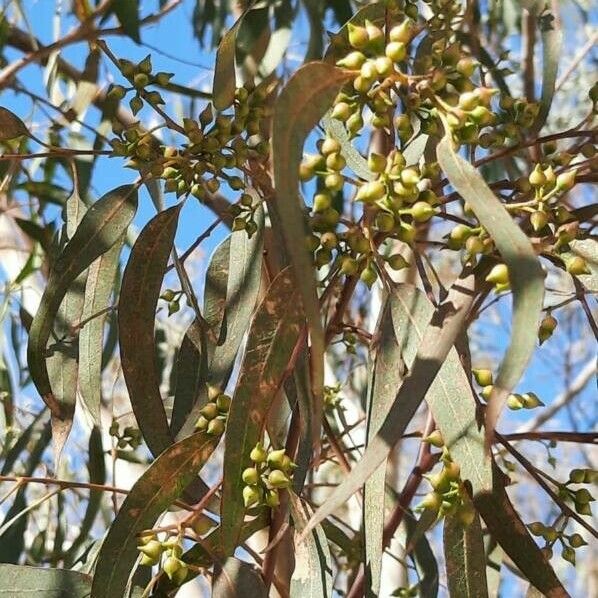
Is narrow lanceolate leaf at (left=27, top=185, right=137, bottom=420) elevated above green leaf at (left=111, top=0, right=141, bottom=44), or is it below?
below

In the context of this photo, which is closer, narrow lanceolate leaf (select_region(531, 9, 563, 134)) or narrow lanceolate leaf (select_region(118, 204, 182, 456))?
narrow lanceolate leaf (select_region(118, 204, 182, 456))

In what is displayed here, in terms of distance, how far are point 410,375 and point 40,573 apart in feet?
1.51

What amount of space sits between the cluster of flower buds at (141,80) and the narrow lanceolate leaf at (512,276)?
44 cm

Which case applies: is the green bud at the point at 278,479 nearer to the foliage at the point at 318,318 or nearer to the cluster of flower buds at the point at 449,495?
the foliage at the point at 318,318

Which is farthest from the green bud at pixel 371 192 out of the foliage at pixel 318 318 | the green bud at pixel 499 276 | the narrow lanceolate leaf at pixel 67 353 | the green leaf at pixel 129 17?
the green leaf at pixel 129 17

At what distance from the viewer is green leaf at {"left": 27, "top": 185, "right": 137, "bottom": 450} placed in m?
1.04

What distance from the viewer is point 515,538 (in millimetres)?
889

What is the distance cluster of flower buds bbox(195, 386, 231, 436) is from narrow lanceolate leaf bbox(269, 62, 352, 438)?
8.7 inches

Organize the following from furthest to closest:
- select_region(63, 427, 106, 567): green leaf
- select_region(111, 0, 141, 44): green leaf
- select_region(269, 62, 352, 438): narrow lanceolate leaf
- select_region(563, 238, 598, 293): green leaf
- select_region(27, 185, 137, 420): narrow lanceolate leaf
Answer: select_region(111, 0, 141, 44): green leaf, select_region(63, 427, 106, 567): green leaf, select_region(27, 185, 137, 420): narrow lanceolate leaf, select_region(563, 238, 598, 293): green leaf, select_region(269, 62, 352, 438): narrow lanceolate leaf

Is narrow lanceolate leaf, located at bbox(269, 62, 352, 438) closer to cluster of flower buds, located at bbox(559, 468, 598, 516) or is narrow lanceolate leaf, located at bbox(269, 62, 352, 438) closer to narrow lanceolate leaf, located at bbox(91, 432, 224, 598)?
narrow lanceolate leaf, located at bbox(91, 432, 224, 598)

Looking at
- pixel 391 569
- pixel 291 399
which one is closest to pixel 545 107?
pixel 291 399

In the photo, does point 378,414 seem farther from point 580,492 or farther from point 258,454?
point 580,492

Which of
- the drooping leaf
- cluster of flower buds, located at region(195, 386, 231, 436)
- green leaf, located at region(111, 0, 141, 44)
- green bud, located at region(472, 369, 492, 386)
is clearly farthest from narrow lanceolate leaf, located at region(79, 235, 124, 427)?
green leaf, located at region(111, 0, 141, 44)

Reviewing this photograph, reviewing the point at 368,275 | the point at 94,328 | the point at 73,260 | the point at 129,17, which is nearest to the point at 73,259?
the point at 73,260
